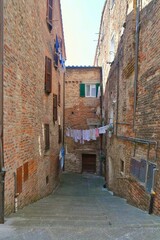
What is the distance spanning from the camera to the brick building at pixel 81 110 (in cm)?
1639

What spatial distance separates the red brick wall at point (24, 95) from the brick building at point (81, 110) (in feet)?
25.8

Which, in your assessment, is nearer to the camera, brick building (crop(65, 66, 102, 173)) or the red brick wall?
the red brick wall

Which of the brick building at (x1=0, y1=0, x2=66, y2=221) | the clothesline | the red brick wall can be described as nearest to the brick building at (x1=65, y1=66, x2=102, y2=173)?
the clothesline

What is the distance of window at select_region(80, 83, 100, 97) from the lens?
16.5m

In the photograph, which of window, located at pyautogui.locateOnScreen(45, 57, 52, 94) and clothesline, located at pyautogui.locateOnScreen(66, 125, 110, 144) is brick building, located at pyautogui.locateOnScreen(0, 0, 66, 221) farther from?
clothesline, located at pyautogui.locateOnScreen(66, 125, 110, 144)

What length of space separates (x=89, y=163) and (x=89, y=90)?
20.5 feet

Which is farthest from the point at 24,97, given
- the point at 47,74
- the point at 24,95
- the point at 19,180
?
the point at 47,74

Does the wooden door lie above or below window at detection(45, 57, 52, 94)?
below

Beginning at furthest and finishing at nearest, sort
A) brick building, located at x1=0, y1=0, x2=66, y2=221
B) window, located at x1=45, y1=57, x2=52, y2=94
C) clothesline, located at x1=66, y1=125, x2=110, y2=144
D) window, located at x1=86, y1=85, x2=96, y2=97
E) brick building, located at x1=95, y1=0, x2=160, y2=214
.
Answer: window, located at x1=86, y1=85, x2=96, y2=97 → clothesline, located at x1=66, y1=125, x2=110, y2=144 → window, located at x1=45, y1=57, x2=52, y2=94 → brick building, located at x1=95, y1=0, x2=160, y2=214 → brick building, located at x1=0, y1=0, x2=66, y2=221

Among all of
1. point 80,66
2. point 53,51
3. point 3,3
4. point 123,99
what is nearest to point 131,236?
point 3,3

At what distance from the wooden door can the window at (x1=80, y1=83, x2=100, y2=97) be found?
521 cm

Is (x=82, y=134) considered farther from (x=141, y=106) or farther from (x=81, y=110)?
(x=141, y=106)

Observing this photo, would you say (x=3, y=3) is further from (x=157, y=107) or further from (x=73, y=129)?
(x=73, y=129)

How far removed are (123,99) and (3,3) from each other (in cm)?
580
